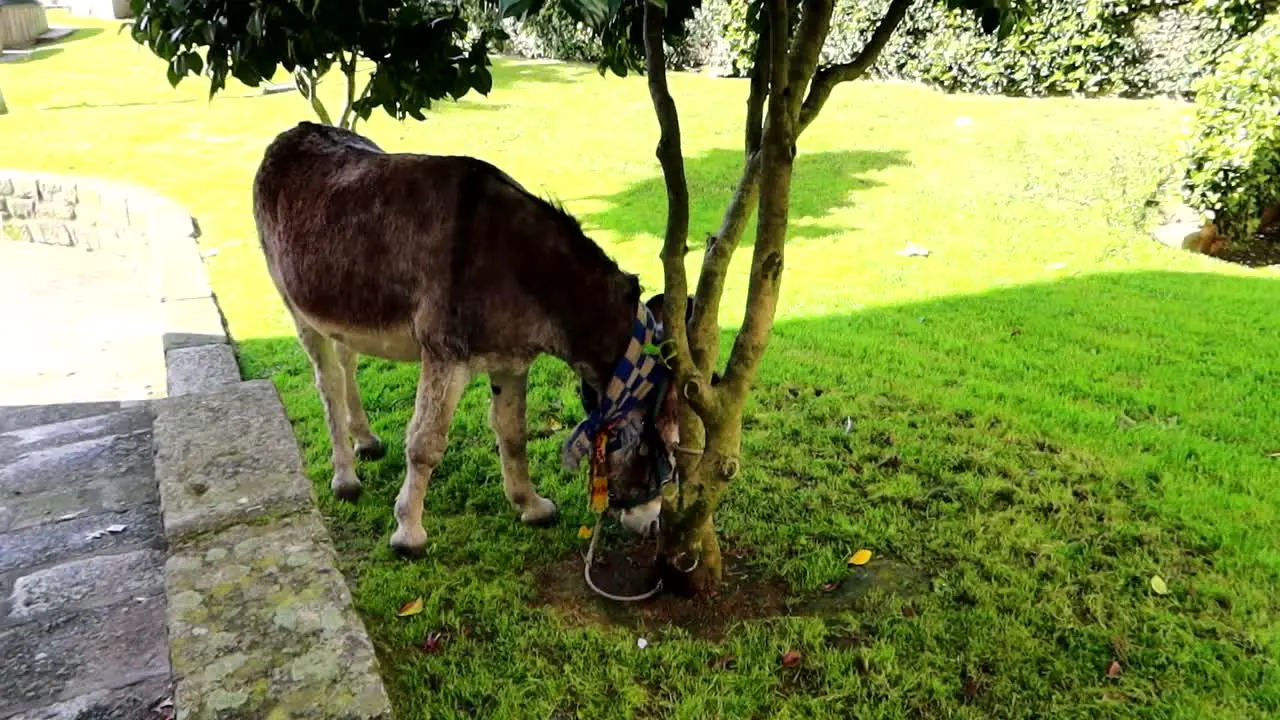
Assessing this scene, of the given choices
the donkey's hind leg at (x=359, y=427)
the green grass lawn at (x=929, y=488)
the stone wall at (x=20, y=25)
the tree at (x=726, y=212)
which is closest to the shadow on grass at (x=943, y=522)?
the green grass lawn at (x=929, y=488)

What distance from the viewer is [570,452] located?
3344 mm

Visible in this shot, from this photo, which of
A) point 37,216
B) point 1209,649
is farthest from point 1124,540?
point 37,216

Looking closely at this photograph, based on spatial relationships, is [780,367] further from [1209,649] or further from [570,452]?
[1209,649]

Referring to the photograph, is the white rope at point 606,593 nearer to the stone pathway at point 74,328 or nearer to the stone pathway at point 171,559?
the stone pathway at point 171,559

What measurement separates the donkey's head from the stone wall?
23414mm

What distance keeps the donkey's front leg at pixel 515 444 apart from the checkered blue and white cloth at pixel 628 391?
548mm

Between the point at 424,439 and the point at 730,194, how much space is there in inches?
260

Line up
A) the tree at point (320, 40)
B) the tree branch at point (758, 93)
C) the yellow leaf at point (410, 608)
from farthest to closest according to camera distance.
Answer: the yellow leaf at point (410, 608), the tree branch at point (758, 93), the tree at point (320, 40)

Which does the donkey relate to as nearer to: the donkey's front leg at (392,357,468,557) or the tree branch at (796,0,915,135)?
the donkey's front leg at (392,357,468,557)

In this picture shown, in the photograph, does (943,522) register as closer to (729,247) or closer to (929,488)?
(929,488)

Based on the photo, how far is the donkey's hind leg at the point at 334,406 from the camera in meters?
4.20

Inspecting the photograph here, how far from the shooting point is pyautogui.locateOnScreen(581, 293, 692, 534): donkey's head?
3299 mm

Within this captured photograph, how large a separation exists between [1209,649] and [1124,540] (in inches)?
28.2

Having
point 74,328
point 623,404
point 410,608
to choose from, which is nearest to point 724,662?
point 623,404
